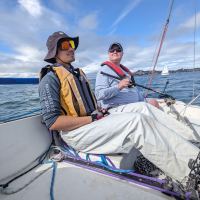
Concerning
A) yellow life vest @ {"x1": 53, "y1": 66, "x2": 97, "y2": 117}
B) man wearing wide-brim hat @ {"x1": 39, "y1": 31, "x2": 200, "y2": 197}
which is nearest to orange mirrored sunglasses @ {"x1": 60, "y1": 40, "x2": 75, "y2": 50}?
man wearing wide-brim hat @ {"x1": 39, "y1": 31, "x2": 200, "y2": 197}

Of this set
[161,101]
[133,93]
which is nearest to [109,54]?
[133,93]

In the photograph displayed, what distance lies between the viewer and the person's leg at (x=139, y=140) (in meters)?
1.75

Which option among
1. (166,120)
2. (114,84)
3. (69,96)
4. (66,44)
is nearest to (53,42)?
(66,44)

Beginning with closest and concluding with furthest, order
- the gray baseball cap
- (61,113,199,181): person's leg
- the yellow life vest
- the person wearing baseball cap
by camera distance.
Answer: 1. (61,113,199,181): person's leg
2. the yellow life vest
3. the gray baseball cap
4. the person wearing baseball cap

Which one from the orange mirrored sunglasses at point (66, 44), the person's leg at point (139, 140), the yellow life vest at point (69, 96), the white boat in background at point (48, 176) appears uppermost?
the orange mirrored sunglasses at point (66, 44)

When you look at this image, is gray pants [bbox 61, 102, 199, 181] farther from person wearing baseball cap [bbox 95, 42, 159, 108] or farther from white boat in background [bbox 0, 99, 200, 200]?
person wearing baseball cap [bbox 95, 42, 159, 108]

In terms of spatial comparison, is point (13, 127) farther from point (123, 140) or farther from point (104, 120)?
point (123, 140)

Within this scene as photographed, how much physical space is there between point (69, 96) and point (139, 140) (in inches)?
32.8

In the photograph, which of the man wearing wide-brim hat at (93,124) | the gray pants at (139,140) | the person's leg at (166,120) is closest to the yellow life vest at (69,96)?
the man wearing wide-brim hat at (93,124)

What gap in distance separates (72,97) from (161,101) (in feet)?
8.05

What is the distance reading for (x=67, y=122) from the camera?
2.13m

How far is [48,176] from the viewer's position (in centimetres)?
207

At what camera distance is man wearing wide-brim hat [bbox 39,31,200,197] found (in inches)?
69.7

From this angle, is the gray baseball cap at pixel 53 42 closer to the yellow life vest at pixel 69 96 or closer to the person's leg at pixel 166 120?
the yellow life vest at pixel 69 96
